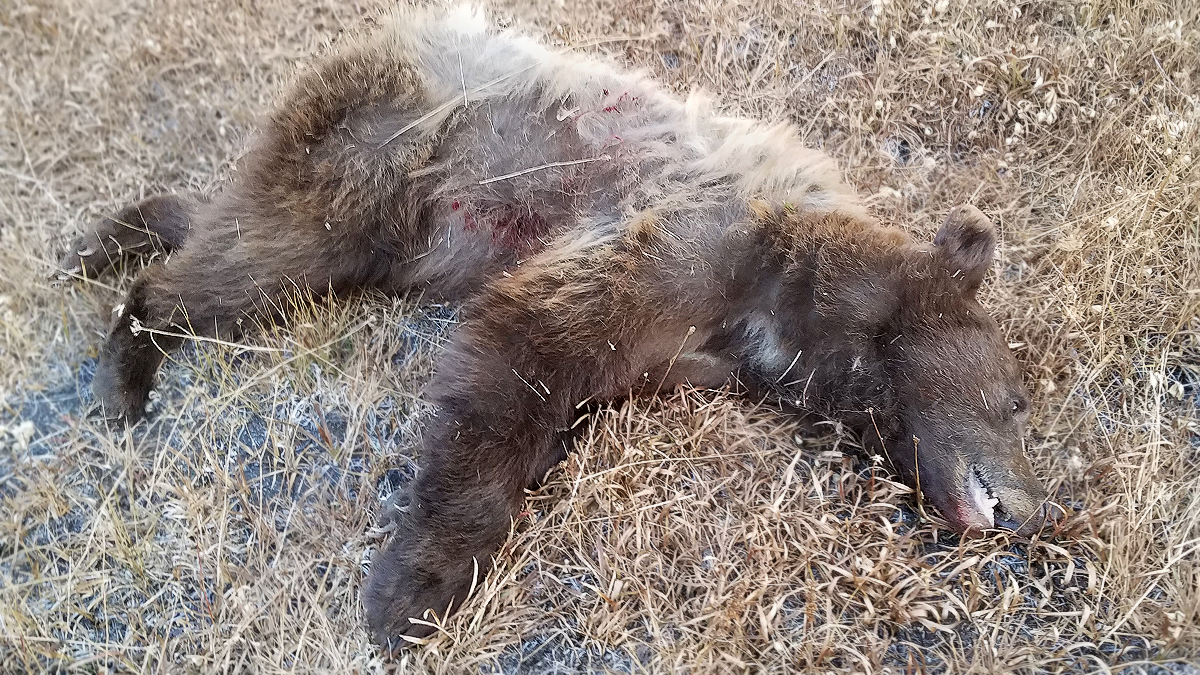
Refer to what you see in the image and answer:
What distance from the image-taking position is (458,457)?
2.32 metres

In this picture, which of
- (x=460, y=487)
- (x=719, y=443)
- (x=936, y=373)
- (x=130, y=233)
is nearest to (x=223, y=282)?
(x=130, y=233)

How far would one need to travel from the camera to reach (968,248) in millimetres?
2494

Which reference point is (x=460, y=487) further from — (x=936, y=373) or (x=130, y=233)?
(x=130, y=233)

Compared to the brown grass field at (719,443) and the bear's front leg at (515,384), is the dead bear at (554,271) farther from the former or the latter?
the brown grass field at (719,443)

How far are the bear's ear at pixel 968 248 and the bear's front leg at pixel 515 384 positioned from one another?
829 millimetres

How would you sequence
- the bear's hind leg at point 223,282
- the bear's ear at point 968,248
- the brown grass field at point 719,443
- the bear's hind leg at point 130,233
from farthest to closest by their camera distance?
the bear's hind leg at point 130,233, the bear's hind leg at point 223,282, the bear's ear at point 968,248, the brown grass field at point 719,443

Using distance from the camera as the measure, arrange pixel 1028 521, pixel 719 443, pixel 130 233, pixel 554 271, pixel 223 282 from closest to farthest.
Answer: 1. pixel 1028 521
2. pixel 554 271
3. pixel 719 443
4. pixel 223 282
5. pixel 130 233

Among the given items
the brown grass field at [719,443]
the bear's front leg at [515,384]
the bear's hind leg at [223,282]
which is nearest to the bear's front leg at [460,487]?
the bear's front leg at [515,384]

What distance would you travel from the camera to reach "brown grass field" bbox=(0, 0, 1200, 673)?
2291 mm

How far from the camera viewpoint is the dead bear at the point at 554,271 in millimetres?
2359

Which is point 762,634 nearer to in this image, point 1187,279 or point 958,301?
point 958,301

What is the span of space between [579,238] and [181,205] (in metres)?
1.90

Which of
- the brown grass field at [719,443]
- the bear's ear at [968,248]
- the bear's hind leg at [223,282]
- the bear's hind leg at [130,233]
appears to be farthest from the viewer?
the bear's hind leg at [130,233]

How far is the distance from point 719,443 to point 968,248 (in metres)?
1.13
